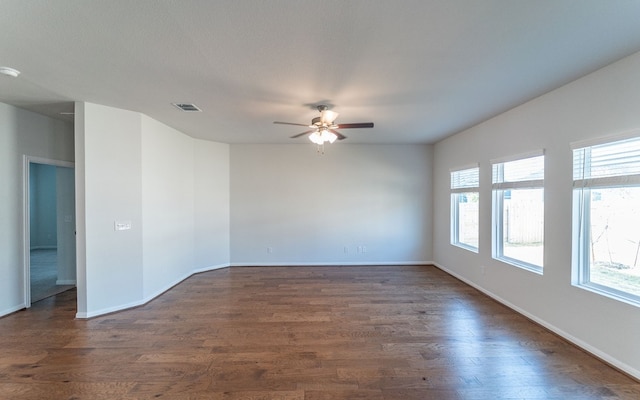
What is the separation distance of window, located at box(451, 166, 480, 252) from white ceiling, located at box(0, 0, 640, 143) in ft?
4.90

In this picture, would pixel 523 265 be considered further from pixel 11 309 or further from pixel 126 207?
pixel 11 309

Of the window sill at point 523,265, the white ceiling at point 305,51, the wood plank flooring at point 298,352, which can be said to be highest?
the white ceiling at point 305,51

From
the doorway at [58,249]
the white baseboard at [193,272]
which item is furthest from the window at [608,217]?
the doorway at [58,249]

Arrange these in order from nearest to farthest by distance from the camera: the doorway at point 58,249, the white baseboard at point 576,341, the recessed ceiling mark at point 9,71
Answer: the white baseboard at point 576,341
the recessed ceiling mark at point 9,71
the doorway at point 58,249

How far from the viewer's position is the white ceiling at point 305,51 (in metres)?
1.66

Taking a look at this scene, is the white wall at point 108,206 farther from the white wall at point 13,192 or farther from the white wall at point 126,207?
the white wall at point 13,192

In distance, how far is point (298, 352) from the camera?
101 inches

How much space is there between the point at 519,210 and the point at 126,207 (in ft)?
17.6

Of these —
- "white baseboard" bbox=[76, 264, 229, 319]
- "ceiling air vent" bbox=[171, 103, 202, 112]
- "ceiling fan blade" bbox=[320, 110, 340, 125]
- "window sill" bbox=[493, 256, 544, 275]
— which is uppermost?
"ceiling air vent" bbox=[171, 103, 202, 112]

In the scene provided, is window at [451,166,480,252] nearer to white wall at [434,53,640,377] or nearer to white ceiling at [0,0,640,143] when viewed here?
white wall at [434,53,640,377]

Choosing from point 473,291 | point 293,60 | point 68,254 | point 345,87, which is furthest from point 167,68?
point 473,291

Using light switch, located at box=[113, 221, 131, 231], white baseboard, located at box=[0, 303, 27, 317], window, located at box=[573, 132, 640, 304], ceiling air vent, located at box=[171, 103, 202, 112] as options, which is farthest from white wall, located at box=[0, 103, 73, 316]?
window, located at box=[573, 132, 640, 304]

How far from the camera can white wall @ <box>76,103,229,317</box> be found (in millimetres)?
3326

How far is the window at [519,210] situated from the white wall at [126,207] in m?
5.13
